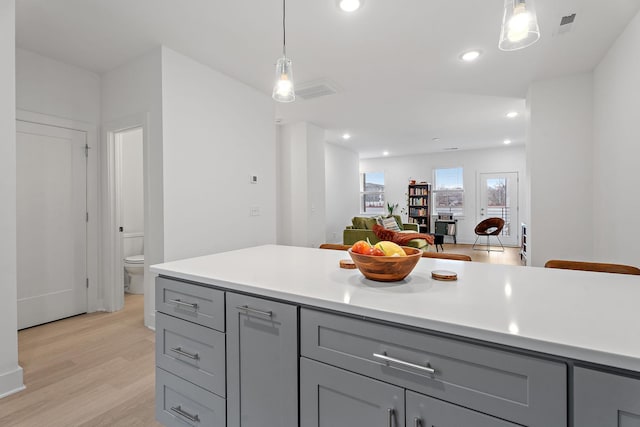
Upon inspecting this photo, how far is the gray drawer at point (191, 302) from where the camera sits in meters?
1.25

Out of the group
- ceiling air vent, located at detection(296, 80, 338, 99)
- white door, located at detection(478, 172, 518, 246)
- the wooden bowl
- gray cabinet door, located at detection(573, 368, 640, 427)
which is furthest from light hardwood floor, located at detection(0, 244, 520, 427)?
white door, located at detection(478, 172, 518, 246)

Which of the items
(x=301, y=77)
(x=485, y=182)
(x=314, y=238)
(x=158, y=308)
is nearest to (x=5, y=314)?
(x=158, y=308)

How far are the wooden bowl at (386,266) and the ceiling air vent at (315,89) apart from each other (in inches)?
117

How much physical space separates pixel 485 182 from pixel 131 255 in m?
8.46

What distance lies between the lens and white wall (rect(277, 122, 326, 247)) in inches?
210

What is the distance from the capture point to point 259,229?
386 cm

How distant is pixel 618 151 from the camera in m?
2.72

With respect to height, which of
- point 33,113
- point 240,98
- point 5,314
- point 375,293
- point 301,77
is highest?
point 301,77

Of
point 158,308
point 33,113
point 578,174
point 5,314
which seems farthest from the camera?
point 578,174

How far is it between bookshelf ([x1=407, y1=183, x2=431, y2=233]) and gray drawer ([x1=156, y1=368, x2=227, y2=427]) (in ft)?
27.3

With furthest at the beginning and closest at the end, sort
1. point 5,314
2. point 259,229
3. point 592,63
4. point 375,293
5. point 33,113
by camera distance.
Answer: point 259,229 < point 592,63 < point 33,113 < point 5,314 < point 375,293

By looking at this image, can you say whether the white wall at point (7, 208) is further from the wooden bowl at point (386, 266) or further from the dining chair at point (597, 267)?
the dining chair at point (597, 267)

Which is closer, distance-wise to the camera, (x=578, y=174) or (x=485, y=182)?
(x=578, y=174)

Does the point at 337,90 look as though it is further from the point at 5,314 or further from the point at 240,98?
the point at 5,314
